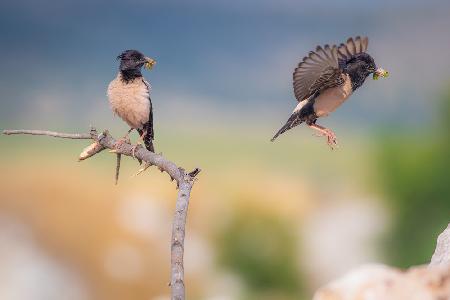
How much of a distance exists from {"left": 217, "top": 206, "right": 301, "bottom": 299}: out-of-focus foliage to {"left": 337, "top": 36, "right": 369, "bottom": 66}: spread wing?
925 cm

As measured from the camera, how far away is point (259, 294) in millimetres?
12867

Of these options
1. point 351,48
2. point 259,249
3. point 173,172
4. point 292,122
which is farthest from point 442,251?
point 259,249

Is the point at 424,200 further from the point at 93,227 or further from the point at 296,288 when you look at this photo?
the point at 93,227

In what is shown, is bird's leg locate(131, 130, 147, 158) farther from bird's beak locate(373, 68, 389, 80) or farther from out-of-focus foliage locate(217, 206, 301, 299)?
out-of-focus foliage locate(217, 206, 301, 299)

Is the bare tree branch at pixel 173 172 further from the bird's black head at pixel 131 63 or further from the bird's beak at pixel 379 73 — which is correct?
the bird's beak at pixel 379 73

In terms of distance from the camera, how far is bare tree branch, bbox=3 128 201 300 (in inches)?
96.5

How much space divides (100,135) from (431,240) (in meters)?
10.2

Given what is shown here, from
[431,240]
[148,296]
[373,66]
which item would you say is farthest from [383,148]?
[373,66]

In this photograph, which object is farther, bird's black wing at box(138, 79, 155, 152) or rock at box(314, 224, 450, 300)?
bird's black wing at box(138, 79, 155, 152)

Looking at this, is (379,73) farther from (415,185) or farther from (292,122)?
(415,185)

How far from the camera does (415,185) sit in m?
13.7

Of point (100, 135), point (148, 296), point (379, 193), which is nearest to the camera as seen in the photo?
point (100, 135)

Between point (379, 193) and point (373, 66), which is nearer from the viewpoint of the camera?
point (373, 66)

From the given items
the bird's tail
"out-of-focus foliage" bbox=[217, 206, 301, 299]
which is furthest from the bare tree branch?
"out-of-focus foliage" bbox=[217, 206, 301, 299]
